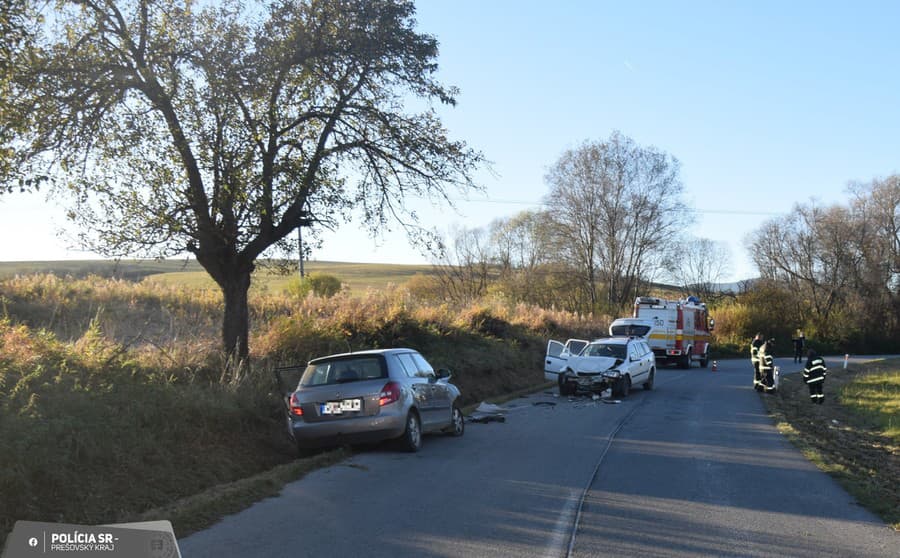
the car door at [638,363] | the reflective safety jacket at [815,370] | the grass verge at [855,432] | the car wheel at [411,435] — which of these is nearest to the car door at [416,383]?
the car wheel at [411,435]

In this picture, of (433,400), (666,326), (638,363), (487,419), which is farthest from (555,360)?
(666,326)

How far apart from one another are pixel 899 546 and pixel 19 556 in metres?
6.94

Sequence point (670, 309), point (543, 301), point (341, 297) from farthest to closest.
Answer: point (543, 301) → point (670, 309) → point (341, 297)

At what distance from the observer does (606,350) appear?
23.6 metres

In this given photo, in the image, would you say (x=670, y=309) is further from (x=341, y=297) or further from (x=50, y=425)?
(x=50, y=425)

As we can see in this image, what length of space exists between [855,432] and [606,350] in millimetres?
7626

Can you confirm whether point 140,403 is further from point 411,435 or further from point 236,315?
point 236,315

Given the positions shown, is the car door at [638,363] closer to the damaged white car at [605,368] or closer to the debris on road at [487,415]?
the damaged white car at [605,368]

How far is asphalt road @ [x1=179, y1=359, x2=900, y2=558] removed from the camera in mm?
6965

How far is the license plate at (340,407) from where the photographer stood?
12.0 metres

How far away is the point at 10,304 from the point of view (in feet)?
64.9

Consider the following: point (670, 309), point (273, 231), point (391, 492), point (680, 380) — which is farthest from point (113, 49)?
point (670, 309)

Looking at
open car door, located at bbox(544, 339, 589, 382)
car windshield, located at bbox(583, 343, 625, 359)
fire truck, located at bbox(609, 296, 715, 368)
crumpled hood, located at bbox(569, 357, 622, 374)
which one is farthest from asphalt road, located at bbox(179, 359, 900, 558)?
fire truck, located at bbox(609, 296, 715, 368)

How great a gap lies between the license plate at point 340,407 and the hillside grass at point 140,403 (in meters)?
1.12
